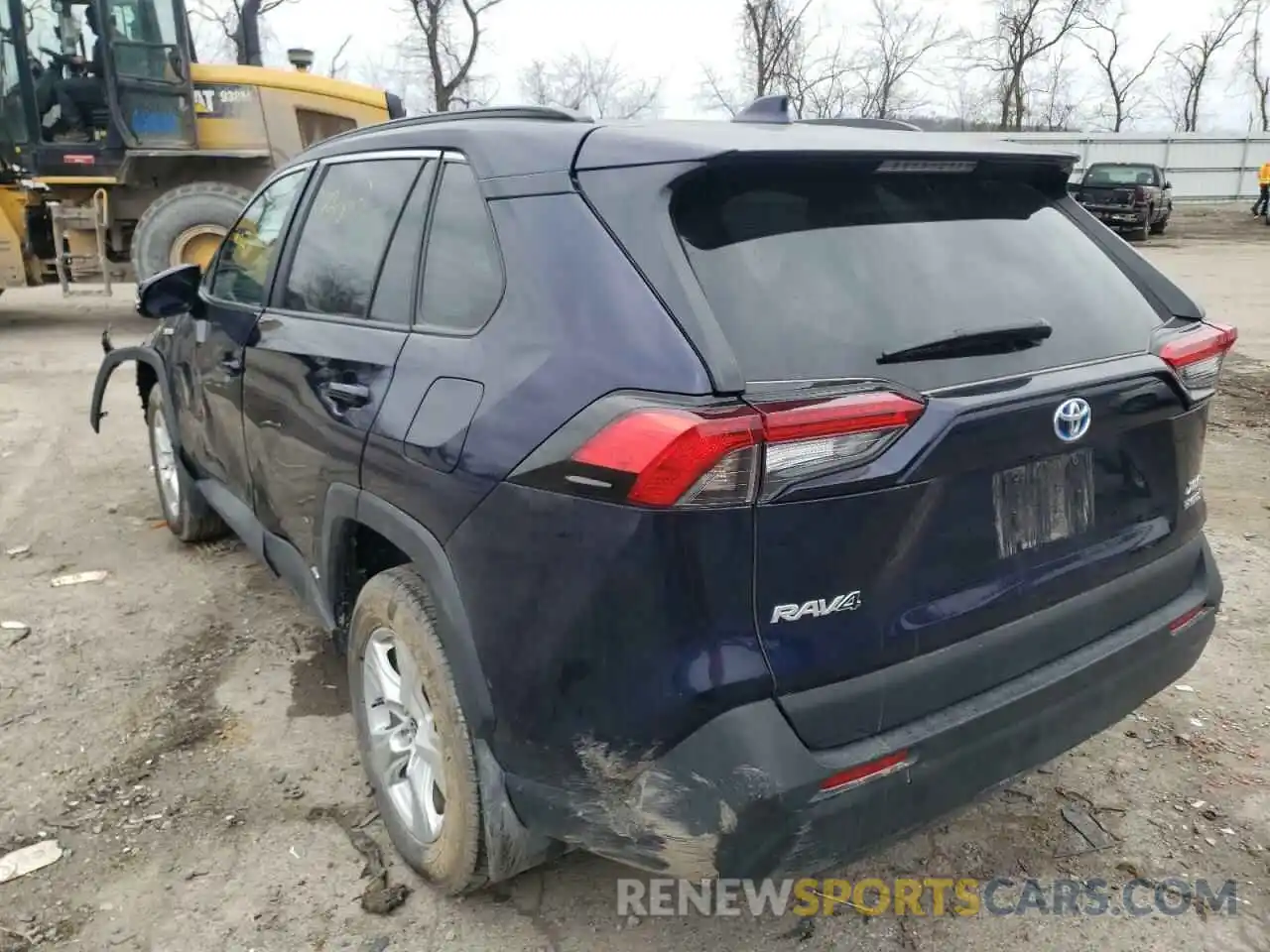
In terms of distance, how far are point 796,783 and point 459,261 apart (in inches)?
56.0

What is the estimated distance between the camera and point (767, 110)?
2.84 meters

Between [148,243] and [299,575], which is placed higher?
[148,243]

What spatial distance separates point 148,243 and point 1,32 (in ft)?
9.15

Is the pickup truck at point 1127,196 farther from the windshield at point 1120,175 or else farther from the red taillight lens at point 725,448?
the red taillight lens at point 725,448

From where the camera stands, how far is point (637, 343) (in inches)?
73.3

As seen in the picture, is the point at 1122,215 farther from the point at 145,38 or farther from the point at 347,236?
the point at 347,236

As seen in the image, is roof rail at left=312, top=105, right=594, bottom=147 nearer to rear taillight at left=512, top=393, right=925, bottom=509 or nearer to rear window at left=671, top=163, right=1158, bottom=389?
rear window at left=671, top=163, right=1158, bottom=389

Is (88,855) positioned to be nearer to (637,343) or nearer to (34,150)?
(637,343)

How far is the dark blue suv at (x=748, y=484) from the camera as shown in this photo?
1.82 metres

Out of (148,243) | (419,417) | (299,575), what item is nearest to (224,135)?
(148,243)

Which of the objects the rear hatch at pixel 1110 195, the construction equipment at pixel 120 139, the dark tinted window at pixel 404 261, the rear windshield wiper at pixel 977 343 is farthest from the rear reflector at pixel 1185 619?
the rear hatch at pixel 1110 195

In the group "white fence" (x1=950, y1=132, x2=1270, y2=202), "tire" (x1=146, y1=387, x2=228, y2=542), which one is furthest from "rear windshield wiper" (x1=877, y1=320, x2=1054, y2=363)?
"white fence" (x1=950, y1=132, x2=1270, y2=202)

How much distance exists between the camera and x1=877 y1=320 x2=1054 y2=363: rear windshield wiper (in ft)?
6.59

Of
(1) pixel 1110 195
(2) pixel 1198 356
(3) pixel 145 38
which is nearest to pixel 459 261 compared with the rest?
(2) pixel 1198 356
